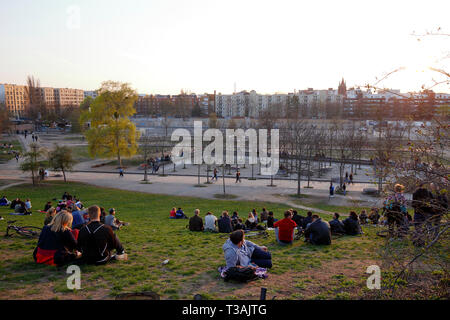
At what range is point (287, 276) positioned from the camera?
7.19 metres

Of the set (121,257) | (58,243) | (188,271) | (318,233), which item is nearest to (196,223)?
(318,233)

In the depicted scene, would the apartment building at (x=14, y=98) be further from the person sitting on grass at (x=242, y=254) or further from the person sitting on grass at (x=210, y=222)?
the person sitting on grass at (x=242, y=254)

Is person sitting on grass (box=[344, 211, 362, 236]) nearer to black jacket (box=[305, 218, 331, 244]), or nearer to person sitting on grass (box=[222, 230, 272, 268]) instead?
black jacket (box=[305, 218, 331, 244])

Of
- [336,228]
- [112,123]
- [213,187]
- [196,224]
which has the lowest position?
[213,187]

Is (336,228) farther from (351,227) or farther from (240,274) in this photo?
(240,274)

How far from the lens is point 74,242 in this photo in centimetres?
720

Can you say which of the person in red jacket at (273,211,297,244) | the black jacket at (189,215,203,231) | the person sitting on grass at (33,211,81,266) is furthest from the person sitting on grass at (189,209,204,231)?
the person sitting on grass at (33,211,81,266)

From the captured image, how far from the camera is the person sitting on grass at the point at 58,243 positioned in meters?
7.09

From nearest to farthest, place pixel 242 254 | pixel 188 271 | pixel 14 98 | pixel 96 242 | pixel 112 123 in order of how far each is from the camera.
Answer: pixel 242 254 < pixel 96 242 < pixel 188 271 < pixel 112 123 < pixel 14 98

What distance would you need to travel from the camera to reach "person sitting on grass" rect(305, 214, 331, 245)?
33.0 ft

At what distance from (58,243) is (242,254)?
3.87 m
